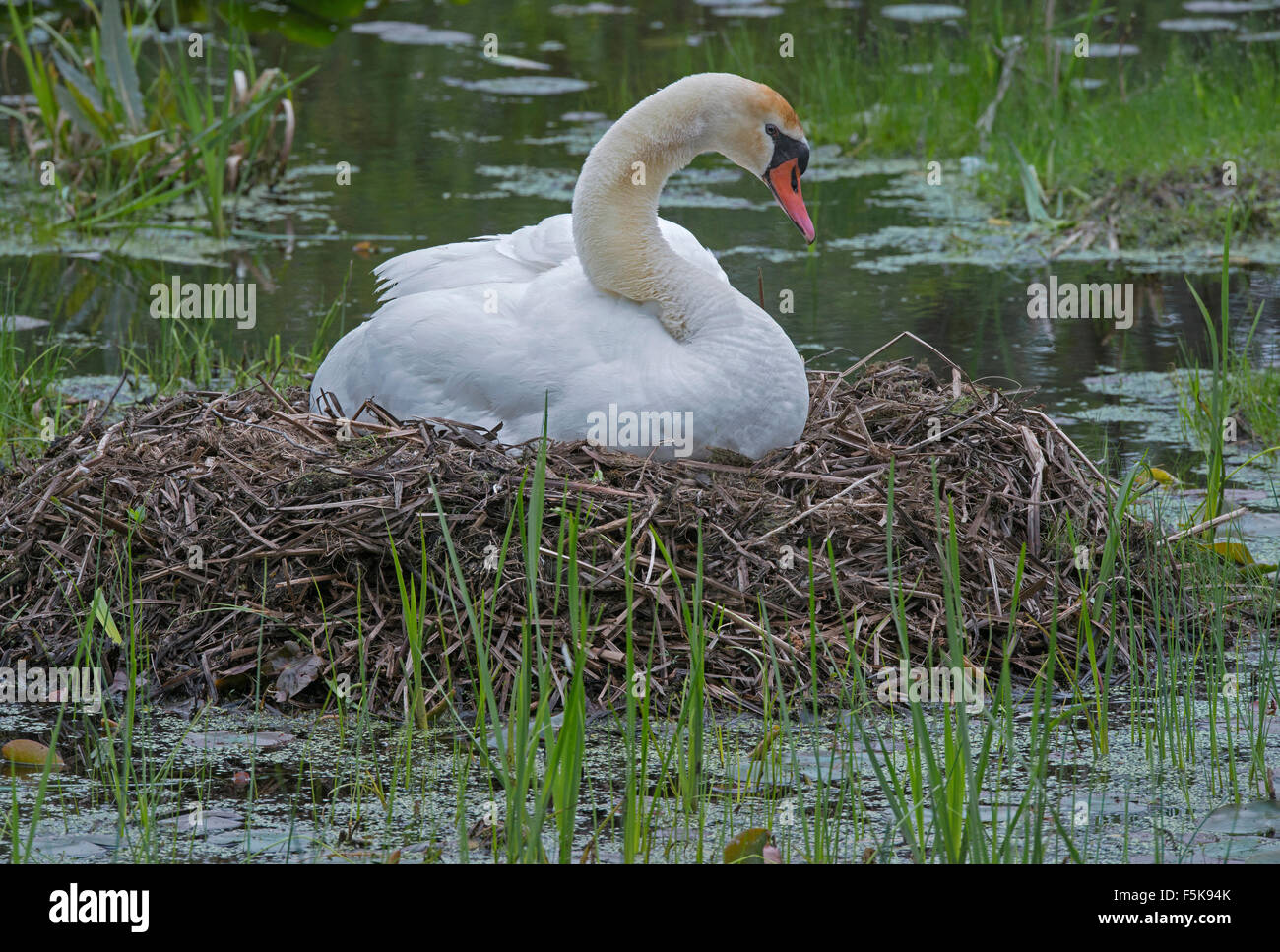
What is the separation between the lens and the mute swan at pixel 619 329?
4988 mm

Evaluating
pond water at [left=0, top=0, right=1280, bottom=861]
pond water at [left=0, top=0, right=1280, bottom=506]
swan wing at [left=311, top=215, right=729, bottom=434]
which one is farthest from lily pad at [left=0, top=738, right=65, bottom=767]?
pond water at [left=0, top=0, right=1280, bottom=506]

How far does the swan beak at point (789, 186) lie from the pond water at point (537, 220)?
152cm

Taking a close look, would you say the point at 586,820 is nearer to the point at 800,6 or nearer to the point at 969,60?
the point at 969,60

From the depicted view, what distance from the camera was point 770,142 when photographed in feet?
17.8

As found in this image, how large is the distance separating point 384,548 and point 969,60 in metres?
8.50

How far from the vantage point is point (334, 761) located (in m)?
4.05

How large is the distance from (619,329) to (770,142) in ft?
2.75

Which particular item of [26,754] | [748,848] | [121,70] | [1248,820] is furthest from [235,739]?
[121,70]

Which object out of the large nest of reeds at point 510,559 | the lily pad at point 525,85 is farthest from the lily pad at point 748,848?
the lily pad at point 525,85

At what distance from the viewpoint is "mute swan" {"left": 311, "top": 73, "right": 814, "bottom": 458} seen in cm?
499

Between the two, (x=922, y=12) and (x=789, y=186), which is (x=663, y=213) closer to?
(x=789, y=186)

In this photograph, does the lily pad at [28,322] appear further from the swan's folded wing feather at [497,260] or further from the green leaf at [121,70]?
the swan's folded wing feather at [497,260]

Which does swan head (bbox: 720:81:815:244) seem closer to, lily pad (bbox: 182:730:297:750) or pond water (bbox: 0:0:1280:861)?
pond water (bbox: 0:0:1280:861)
